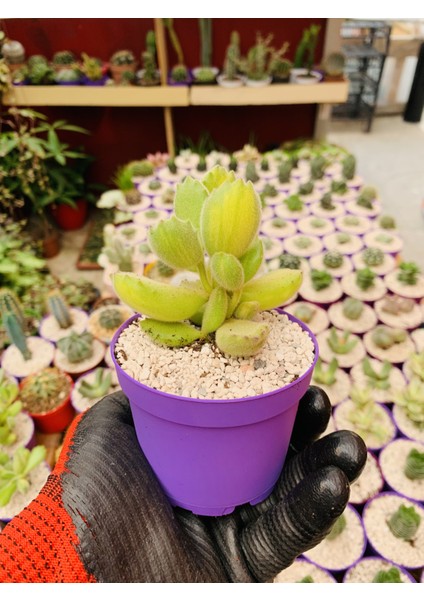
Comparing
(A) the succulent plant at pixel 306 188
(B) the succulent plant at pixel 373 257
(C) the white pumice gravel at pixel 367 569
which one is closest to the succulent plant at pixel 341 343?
(B) the succulent plant at pixel 373 257

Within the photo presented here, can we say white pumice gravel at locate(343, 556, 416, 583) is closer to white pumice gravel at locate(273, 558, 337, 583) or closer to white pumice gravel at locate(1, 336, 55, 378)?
white pumice gravel at locate(273, 558, 337, 583)

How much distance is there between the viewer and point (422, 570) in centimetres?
137

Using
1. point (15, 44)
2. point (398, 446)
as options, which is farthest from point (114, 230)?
point (398, 446)

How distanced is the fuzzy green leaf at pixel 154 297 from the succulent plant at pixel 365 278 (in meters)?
1.63

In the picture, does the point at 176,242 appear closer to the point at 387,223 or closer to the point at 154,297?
the point at 154,297

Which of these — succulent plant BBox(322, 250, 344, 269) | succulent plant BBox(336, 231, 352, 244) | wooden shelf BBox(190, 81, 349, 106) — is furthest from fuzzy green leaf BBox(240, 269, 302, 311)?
wooden shelf BBox(190, 81, 349, 106)

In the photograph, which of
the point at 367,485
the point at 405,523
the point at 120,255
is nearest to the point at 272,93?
the point at 120,255

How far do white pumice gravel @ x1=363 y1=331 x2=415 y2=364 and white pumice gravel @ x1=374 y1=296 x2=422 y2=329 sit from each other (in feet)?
0.25

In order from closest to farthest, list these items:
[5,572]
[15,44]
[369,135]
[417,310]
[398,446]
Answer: [5,572] → [398,446] → [417,310] → [15,44] → [369,135]

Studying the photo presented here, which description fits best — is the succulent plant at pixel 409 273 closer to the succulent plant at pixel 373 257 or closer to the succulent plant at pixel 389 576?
the succulent plant at pixel 373 257

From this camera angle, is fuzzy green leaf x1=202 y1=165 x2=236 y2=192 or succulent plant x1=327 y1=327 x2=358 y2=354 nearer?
fuzzy green leaf x1=202 y1=165 x2=236 y2=192

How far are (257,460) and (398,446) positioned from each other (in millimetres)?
1146

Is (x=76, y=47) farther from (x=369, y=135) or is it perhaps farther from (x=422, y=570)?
(x=422, y=570)

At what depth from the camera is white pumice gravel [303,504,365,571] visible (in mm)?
1359
